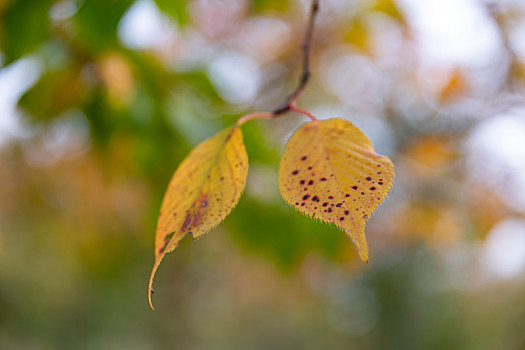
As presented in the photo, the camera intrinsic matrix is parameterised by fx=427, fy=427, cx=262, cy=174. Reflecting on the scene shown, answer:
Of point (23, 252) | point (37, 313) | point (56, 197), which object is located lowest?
point (37, 313)

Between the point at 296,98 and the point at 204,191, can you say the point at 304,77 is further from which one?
the point at 204,191

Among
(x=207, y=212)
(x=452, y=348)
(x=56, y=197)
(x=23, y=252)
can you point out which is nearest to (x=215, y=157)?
(x=207, y=212)

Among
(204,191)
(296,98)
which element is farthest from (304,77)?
(204,191)

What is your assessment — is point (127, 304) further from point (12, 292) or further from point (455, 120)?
point (455, 120)
